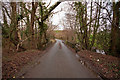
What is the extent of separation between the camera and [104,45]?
26.8ft

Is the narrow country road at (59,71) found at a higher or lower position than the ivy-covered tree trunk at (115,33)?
lower

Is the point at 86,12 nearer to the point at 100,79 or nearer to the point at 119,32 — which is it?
the point at 119,32

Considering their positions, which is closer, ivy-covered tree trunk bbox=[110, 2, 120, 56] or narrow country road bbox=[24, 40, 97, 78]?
narrow country road bbox=[24, 40, 97, 78]

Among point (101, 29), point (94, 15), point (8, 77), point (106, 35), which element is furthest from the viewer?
point (94, 15)

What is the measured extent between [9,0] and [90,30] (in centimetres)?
949

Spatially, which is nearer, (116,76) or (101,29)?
(116,76)

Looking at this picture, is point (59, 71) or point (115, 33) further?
point (115, 33)

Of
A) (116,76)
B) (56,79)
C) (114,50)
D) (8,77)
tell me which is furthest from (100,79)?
(114,50)

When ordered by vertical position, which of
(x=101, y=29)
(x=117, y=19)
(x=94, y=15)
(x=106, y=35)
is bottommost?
(x=106, y=35)

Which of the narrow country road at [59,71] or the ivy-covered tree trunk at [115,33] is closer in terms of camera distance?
the narrow country road at [59,71]

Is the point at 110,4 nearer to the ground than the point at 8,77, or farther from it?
farther from it

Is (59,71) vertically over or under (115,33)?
under

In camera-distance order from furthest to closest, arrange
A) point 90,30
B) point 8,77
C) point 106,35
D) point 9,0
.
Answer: point 90,30, point 106,35, point 9,0, point 8,77

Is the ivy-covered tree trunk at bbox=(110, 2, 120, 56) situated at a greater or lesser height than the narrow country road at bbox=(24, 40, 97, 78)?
greater
